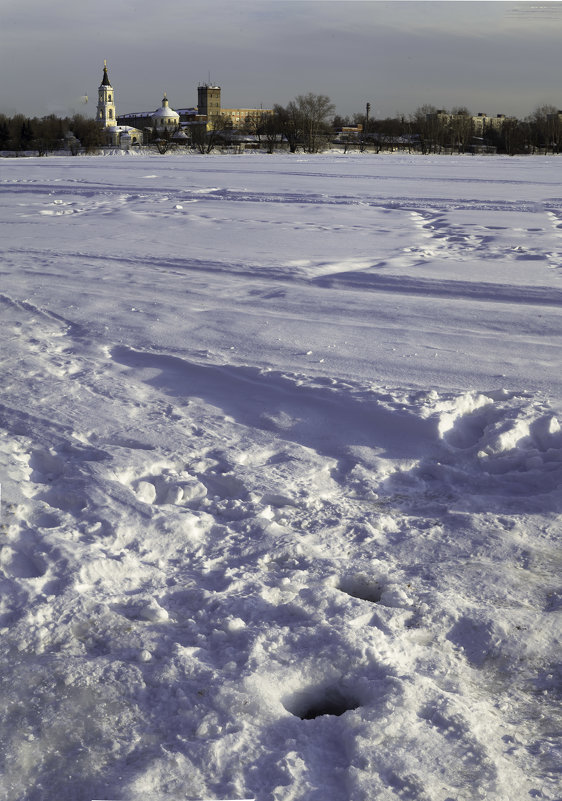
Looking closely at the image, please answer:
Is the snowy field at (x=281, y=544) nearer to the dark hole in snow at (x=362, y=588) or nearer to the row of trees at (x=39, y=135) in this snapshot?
the dark hole in snow at (x=362, y=588)

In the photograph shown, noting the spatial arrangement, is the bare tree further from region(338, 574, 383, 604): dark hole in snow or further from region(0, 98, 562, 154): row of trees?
region(338, 574, 383, 604): dark hole in snow

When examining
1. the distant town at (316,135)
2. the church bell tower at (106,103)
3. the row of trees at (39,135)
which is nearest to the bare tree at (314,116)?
the distant town at (316,135)

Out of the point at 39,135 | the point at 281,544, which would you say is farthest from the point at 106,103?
the point at 281,544

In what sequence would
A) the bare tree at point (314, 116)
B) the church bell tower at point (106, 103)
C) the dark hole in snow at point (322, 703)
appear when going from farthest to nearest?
the church bell tower at point (106, 103)
the bare tree at point (314, 116)
the dark hole in snow at point (322, 703)

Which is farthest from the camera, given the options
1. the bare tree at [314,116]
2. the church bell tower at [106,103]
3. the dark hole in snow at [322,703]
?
the church bell tower at [106,103]

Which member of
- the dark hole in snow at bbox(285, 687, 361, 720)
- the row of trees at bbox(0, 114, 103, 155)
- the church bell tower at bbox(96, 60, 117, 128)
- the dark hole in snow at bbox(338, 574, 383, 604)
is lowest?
the dark hole in snow at bbox(285, 687, 361, 720)

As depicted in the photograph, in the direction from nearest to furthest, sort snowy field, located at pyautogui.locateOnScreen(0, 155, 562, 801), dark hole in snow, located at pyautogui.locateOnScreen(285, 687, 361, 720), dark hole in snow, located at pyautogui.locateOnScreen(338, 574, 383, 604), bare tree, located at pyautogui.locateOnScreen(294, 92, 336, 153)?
snowy field, located at pyautogui.locateOnScreen(0, 155, 562, 801), dark hole in snow, located at pyautogui.locateOnScreen(285, 687, 361, 720), dark hole in snow, located at pyautogui.locateOnScreen(338, 574, 383, 604), bare tree, located at pyautogui.locateOnScreen(294, 92, 336, 153)

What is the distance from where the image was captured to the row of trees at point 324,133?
62.9 m

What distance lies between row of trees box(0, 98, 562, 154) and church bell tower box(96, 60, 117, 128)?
30.5 m

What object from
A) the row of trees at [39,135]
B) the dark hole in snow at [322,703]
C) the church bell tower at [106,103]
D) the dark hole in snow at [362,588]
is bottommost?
the dark hole in snow at [322,703]

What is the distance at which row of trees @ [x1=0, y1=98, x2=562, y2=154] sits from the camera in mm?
62875

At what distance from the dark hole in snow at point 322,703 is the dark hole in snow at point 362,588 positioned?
0.44m

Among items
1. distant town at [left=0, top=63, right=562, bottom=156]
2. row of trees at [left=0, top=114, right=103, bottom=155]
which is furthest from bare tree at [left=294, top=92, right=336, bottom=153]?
row of trees at [left=0, top=114, right=103, bottom=155]

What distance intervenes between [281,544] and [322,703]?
762mm
